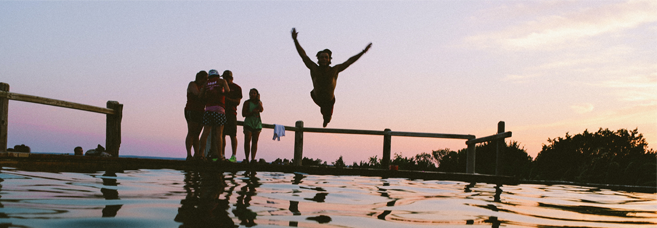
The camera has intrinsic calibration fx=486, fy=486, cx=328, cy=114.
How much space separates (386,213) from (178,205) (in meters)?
1.50

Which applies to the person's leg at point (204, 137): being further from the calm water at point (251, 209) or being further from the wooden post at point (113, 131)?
the calm water at point (251, 209)

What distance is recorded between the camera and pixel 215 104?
866 cm

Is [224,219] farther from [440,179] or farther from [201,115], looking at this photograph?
[440,179]

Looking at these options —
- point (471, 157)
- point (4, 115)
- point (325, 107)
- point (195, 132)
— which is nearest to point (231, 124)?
point (195, 132)

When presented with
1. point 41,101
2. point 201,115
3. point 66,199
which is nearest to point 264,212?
point 66,199

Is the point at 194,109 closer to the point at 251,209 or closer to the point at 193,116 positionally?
the point at 193,116

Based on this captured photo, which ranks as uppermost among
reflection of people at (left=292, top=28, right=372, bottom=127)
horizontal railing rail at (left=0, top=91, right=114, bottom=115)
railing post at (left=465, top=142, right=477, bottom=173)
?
reflection of people at (left=292, top=28, right=372, bottom=127)

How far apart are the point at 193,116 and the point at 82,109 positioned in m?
2.60

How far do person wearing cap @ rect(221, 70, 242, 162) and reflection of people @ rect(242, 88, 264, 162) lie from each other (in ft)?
0.75

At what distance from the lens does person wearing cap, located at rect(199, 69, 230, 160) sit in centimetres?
848

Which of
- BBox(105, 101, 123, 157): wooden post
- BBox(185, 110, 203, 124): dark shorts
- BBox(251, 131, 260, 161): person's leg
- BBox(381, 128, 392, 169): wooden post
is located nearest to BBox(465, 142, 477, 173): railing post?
BBox(381, 128, 392, 169): wooden post

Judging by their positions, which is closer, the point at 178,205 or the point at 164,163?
the point at 178,205

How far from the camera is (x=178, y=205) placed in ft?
11.1

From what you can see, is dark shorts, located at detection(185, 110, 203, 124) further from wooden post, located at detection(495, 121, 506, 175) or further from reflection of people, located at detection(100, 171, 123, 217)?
wooden post, located at detection(495, 121, 506, 175)
